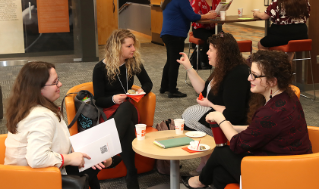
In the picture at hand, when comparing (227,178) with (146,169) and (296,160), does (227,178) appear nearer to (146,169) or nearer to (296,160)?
(296,160)

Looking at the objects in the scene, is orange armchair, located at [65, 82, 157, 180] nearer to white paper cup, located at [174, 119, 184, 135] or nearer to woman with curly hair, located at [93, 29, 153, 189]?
woman with curly hair, located at [93, 29, 153, 189]

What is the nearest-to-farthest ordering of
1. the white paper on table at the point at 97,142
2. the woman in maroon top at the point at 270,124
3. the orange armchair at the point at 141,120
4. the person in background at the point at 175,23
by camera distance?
the woman in maroon top at the point at 270,124
the white paper on table at the point at 97,142
the orange armchair at the point at 141,120
the person in background at the point at 175,23

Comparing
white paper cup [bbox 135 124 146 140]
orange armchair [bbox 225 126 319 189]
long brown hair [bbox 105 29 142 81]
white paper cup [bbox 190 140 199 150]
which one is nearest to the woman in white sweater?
white paper cup [bbox 135 124 146 140]

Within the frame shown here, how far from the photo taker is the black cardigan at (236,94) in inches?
107

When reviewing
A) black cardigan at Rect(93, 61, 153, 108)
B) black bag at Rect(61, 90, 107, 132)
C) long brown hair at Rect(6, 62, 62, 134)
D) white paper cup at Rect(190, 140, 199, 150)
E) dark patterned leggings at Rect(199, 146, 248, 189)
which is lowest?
dark patterned leggings at Rect(199, 146, 248, 189)

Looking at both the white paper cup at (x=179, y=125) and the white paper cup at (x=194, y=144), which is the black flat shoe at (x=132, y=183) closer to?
the white paper cup at (x=179, y=125)

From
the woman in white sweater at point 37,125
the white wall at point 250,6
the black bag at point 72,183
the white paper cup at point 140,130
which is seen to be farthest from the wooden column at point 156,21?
the black bag at point 72,183

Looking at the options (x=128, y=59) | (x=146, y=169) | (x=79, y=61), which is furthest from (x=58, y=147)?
(x=79, y=61)

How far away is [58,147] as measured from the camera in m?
2.03

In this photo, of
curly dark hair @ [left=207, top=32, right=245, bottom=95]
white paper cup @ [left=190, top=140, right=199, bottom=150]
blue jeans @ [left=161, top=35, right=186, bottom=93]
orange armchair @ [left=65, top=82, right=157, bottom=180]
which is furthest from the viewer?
blue jeans @ [left=161, top=35, right=186, bottom=93]

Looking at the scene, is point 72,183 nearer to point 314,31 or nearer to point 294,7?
point 294,7

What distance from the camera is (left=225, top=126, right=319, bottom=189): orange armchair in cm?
187

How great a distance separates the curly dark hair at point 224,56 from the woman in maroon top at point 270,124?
591mm

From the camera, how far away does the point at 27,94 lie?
1967 mm
